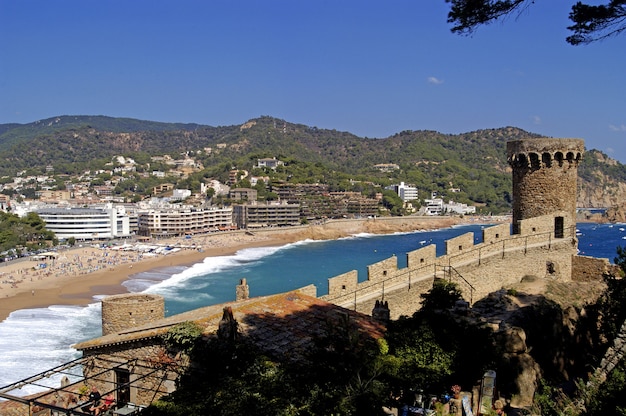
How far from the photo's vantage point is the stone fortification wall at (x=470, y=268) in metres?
12.2

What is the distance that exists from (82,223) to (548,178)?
3301 inches

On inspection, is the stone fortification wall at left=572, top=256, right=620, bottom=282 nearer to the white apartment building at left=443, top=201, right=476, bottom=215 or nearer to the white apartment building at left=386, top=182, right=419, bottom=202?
the white apartment building at left=443, top=201, right=476, bottom=215

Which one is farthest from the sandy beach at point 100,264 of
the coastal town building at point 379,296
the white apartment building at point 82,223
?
the coastal town building at point 379,296

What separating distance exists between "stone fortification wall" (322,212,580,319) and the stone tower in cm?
25

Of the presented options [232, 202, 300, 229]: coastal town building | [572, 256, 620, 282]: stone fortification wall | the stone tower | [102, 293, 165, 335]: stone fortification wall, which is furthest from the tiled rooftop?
[232, 202, 300, 229]: coastal town building

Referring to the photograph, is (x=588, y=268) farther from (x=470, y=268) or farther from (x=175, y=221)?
(x=175, y=221)

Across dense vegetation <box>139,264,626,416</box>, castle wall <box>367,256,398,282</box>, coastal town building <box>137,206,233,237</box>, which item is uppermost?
castle wall <box>367,256,398,282</box>

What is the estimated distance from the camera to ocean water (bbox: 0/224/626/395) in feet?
82.3

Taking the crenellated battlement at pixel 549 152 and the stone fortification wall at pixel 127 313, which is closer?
the stone fortification wall at pixel 127 313

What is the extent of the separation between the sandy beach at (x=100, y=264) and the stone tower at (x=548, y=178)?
103 feet

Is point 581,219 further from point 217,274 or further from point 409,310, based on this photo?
point 409,310

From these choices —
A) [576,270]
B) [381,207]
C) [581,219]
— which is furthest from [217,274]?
[581,219]

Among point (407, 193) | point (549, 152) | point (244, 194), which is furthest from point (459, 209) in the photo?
point (549, 152)

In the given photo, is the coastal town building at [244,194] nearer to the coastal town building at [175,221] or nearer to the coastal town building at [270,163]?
the coastal town building at [175,221]
